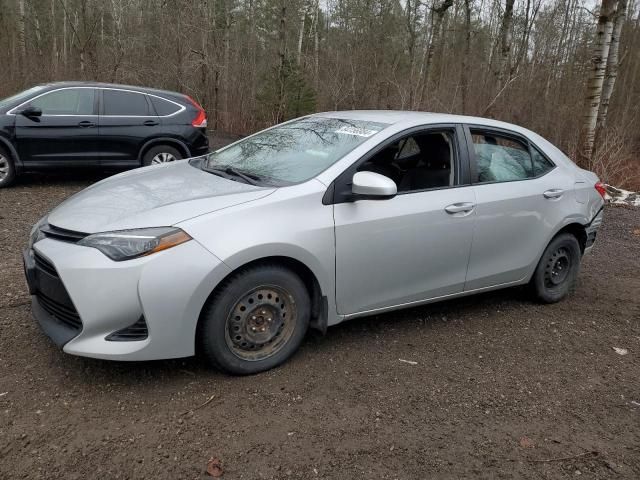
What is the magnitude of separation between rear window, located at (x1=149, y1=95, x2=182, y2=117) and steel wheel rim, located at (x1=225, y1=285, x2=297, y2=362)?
256 inches

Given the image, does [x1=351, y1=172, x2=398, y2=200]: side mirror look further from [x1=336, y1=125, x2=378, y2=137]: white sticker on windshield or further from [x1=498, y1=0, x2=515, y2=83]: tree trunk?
[x1=498, y1=0, x2=515, y2=83]: tree trunk

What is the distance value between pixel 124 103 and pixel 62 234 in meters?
6.13

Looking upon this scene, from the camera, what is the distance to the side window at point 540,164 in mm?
4719

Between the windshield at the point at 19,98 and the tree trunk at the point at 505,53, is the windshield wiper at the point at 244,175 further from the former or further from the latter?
the tree trunk at the point at 505,53

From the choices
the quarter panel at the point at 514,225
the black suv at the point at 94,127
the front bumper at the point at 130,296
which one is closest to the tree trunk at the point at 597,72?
the quarter panel at the point at 514,225

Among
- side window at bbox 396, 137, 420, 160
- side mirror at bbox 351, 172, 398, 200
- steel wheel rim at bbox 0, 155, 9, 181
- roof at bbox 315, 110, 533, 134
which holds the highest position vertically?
roof at bbox 315, 110, 533, 134

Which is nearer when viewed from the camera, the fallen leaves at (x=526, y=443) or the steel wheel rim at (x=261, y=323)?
the fallen leaves at (x=526, y=443)

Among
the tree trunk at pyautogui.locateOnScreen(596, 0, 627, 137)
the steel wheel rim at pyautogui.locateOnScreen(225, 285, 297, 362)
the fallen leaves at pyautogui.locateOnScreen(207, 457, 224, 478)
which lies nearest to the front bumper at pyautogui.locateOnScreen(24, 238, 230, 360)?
the steel wheel rim at pyautogui.locateOnScreen(225, 285, 297, 362)

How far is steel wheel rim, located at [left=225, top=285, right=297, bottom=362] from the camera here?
3.23 m

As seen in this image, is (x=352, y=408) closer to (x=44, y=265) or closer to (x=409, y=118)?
(x=44, y=265)

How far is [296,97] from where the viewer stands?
50.0 ft

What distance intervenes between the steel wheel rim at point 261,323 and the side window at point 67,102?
6.46m

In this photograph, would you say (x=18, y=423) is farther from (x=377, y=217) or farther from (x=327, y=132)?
(x=327, y=132)

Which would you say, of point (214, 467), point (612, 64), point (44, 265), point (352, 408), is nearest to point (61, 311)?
point (44, 265)
